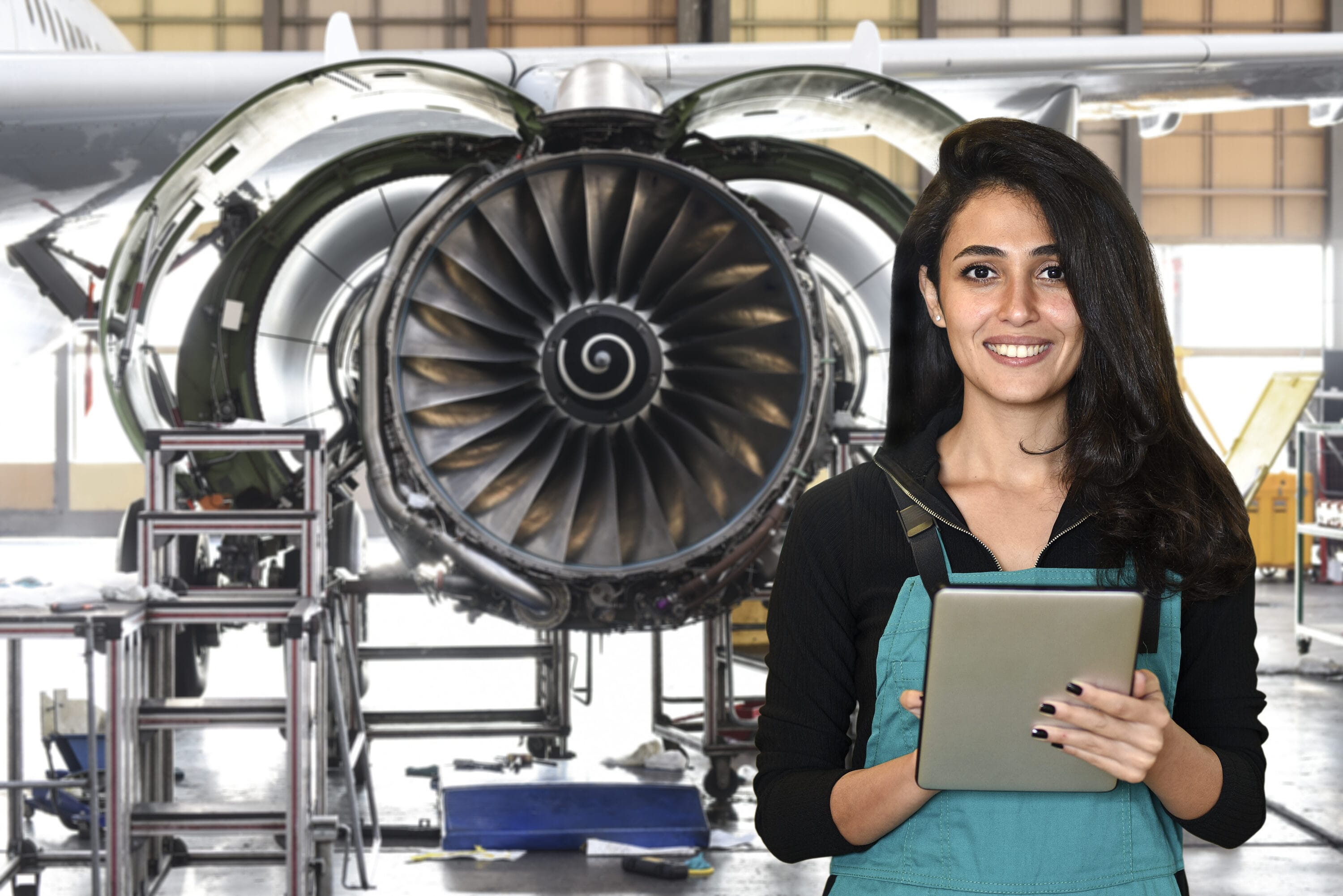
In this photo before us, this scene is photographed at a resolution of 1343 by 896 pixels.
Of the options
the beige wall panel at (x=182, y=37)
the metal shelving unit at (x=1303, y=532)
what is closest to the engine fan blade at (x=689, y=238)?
the metal shelving unit at (x=1303, y=532)

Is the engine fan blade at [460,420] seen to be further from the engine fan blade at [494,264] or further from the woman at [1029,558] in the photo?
the woman at [1029,558]

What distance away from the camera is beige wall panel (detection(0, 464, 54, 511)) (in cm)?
2206

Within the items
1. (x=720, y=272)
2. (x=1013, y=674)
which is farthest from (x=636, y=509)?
(x=1013, y=674)

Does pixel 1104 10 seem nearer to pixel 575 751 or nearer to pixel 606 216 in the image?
pixel 575 751

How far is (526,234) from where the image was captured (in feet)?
15.0

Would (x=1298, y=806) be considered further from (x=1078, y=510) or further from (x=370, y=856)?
(x=1078, y=510)

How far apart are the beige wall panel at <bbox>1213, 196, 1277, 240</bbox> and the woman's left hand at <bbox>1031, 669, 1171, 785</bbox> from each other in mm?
20639

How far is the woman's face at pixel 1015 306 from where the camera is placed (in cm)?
146

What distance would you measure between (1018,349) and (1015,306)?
5 centimetres

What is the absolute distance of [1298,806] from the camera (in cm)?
589

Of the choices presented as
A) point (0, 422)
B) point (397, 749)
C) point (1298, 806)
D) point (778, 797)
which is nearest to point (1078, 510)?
point (778, 797)

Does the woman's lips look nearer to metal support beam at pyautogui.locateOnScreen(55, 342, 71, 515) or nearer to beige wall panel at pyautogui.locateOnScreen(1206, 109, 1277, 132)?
beige wall panel at pyautogui.locateOnScreen(1206, 109, 1277, 132)

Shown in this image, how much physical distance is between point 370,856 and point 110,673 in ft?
5.16

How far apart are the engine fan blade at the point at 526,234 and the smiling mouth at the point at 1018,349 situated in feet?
10.6
